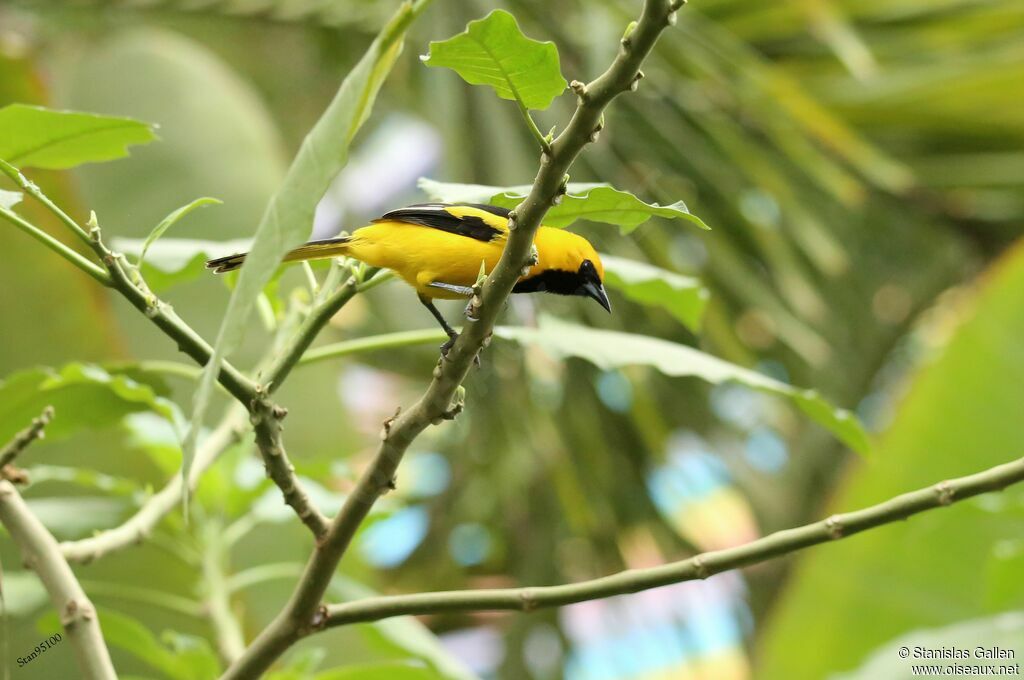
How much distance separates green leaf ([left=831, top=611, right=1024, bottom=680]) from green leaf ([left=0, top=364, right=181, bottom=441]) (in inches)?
37.2

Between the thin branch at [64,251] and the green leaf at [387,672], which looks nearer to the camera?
the thin branch at [64,251]

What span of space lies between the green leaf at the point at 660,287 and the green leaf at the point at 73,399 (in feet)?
1.87

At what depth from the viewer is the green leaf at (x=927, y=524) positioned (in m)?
2.10

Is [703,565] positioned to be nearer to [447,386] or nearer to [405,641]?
[447,386]

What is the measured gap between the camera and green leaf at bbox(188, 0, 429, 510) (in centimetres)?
62

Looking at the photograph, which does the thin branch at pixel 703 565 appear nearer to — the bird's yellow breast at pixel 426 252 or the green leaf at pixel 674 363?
the green leaf at pixel 674 363

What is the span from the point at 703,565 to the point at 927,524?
4.82 feet

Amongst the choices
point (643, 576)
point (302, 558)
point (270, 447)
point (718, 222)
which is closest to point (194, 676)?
point (270, 447)

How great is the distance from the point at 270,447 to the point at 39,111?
0.39m

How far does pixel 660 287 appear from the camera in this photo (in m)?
1.31

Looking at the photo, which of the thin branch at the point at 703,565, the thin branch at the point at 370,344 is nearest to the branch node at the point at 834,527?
the thin branch at the point at 703,565

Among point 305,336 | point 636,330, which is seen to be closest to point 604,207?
point 305,336

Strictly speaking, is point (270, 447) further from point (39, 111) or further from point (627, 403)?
point (627, 403)

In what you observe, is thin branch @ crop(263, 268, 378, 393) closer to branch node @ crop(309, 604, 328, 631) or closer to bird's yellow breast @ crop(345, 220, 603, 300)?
branch node @ crop(309, 604, 328, 631)
